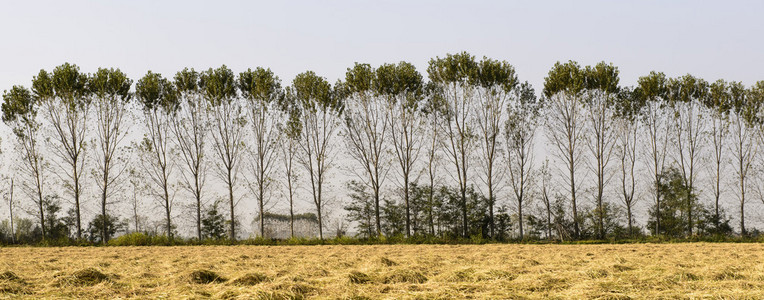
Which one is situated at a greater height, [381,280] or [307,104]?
[307,104]

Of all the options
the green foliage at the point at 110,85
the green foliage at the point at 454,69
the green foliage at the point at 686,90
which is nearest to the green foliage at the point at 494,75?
the green foliage at the point at 454,69

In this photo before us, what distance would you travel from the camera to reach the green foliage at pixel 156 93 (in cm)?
2919

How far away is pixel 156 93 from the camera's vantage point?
1156 inches

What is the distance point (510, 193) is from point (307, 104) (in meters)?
11.9

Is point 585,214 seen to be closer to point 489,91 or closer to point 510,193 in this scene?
point 510,193

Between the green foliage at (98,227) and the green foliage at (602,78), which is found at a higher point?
the green foliage at (602,78)

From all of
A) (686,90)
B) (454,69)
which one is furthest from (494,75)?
(686,90)

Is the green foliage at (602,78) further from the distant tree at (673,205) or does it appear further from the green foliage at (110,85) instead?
the green foliage at (110,85)

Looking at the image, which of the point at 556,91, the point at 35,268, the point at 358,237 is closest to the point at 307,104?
the point at 358,237

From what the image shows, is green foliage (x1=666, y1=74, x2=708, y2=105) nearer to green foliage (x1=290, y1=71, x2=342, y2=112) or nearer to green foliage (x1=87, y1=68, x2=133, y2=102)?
green foliage (x1=290, y1=71, x2=342, y2=112)

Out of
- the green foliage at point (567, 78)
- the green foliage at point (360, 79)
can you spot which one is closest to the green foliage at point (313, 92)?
the green foliage at point (360, 79)

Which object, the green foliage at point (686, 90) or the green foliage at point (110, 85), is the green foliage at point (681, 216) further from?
the green foliage at point (110, 85)

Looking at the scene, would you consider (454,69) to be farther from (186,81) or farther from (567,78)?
(186,81)

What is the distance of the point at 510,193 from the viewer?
31.0 meters
